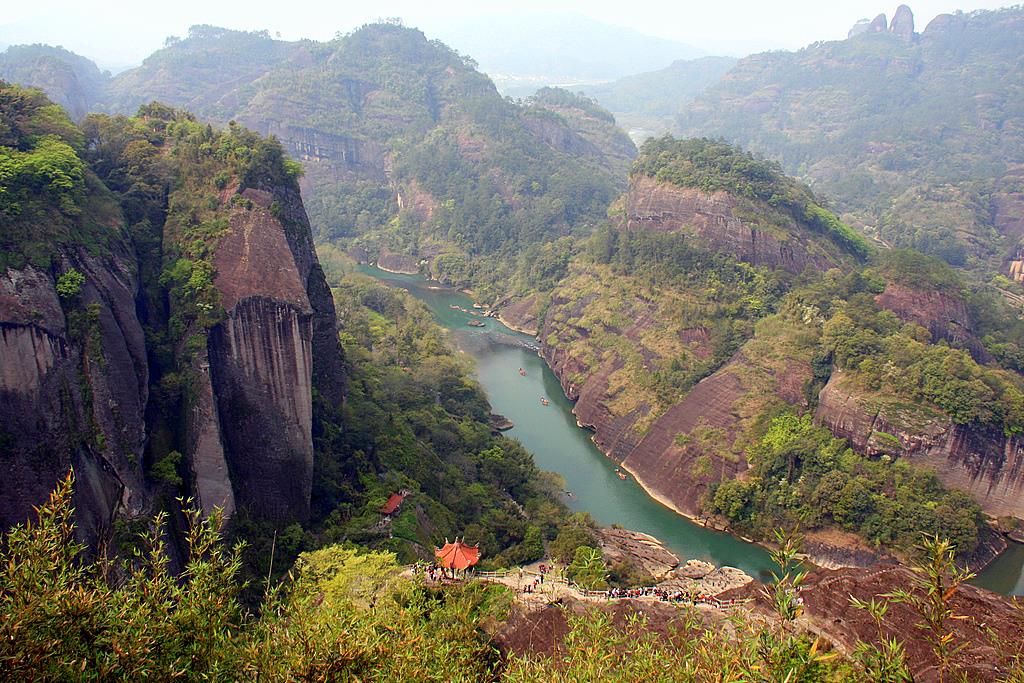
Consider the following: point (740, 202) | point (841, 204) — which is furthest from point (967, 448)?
point (841, 204)

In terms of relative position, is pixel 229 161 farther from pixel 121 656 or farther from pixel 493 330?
pixel 493 330

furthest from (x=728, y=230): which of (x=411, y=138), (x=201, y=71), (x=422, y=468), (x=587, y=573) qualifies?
(x=201, y=71)

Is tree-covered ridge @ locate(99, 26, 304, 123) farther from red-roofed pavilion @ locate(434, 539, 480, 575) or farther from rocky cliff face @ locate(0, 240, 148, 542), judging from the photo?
red-roofed pavilion @ locate(434, 539, 480, 575)

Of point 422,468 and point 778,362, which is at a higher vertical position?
point 778,362

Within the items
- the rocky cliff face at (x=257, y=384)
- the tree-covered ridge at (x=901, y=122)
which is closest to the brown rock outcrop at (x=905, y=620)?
the rocky cliff face at (x=257, y=384)

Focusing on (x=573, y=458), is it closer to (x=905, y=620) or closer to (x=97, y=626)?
(x=905, y=620)

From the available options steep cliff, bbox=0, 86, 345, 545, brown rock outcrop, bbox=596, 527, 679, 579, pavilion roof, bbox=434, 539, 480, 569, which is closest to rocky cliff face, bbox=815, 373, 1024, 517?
brown rock outcrop, bbox=596, 527, 679, 579
